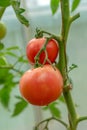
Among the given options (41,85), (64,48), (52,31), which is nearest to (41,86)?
(41,85)

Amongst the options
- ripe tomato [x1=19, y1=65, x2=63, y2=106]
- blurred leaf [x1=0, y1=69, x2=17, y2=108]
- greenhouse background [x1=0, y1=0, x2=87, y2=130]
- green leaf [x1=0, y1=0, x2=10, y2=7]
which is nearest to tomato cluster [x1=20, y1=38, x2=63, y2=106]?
ripe tomato [x1=19, y1=65, x2=63, y2=106]

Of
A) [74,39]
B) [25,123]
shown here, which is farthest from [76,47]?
[25,123]

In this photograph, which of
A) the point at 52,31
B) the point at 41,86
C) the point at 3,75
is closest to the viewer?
the point at 41,86

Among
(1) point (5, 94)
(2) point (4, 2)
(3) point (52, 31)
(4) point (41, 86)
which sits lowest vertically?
(3) point (52, 31)

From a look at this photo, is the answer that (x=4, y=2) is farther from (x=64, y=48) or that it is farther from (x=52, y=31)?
(x=52, y=31)

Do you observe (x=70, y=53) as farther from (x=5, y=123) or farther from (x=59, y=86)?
(x=59, y=86)

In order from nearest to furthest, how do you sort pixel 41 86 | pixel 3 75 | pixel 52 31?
pixel 41 86, pixel 3 75, pixel 52 31

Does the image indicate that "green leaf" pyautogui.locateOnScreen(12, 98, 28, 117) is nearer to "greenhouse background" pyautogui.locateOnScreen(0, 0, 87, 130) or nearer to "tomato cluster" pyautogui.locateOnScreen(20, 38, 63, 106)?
"tomato cluster" pyautogui.locateOnScreen(20, 38, 63, 106)
